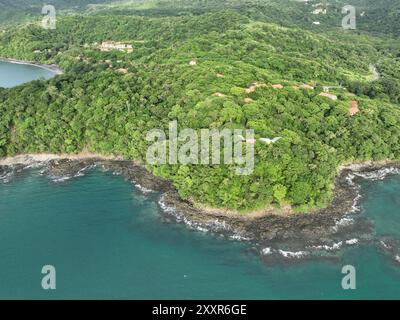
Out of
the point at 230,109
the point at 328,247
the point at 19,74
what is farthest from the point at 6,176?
the point at 19,74

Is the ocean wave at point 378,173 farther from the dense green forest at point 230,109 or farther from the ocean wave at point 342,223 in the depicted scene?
the ocean wave at point 342,223

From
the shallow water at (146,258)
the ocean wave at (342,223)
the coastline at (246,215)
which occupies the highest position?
the coastline at (246,215)

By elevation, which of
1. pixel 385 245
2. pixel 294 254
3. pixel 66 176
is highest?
pixel 66 176

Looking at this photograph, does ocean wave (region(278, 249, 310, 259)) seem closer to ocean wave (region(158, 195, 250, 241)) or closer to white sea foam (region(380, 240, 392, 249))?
ocean wave (region(158, 195, 250, 241))

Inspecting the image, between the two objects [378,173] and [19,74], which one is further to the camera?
[19,74]

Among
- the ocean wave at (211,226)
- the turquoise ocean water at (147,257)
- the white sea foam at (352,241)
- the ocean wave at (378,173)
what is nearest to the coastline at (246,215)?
the ocean wave at (211,226)

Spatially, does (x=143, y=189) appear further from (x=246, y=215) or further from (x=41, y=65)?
(x=41, y=65)

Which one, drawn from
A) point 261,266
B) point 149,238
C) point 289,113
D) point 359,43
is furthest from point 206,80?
point 359,43
